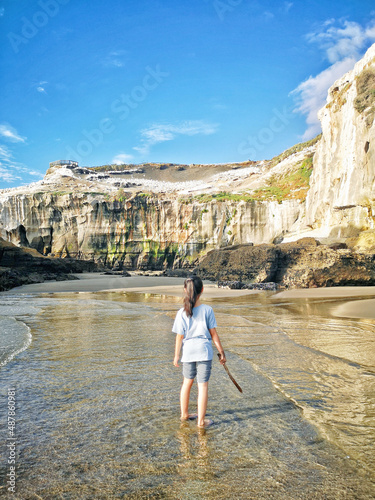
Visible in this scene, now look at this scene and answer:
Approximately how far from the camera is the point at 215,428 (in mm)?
2836

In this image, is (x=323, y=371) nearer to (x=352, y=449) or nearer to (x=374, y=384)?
(x=374, y=384)

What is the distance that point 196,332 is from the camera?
3.15 m

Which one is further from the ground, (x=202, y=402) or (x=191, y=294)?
(x=191, y=294)

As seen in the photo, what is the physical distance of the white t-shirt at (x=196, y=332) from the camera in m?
3.08

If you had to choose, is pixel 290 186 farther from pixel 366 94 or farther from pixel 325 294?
pixel 325 294

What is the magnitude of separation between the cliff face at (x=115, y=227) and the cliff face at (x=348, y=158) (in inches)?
779

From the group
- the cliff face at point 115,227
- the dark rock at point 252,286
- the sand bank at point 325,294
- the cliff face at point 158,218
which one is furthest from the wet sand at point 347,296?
the cliff face at point 115,227

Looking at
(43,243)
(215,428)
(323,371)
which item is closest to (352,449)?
(215,428)

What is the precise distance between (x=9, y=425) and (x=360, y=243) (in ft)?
71.0

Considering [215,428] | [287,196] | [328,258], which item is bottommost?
[215,428]

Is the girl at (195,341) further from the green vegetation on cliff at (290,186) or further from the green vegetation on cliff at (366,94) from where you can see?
the green vegetation on cliff at (290,186)

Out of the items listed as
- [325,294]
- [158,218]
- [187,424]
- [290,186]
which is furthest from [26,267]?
[290,186]

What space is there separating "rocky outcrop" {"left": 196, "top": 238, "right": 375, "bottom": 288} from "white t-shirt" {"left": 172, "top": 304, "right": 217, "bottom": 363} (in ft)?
46.5

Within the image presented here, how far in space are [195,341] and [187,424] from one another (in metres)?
0.67
